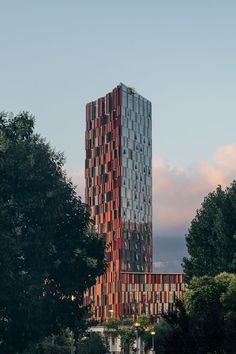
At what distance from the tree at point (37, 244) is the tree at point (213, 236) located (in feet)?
53.9

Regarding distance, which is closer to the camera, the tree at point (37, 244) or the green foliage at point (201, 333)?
the green foliage at point (201, 333)

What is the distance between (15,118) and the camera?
73.8 metres

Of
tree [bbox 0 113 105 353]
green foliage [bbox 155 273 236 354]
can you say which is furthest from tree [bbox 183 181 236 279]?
green foliage [bbox 155 273 236 354]

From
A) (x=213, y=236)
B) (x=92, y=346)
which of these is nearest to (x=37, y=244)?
(x=213, y=236)

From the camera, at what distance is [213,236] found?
8800 centimetres

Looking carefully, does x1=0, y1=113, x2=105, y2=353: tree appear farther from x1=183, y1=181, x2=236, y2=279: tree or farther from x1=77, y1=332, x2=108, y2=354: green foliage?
x1=77, y1=332, x2=108, y2=354: green foliage

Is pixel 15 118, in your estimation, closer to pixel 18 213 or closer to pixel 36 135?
pixel 36 135

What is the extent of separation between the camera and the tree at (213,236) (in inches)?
3369

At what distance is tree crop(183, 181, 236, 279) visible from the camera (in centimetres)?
8556

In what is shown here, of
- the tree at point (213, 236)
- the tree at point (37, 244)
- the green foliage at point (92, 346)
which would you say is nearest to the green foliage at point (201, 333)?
the tree at point (37, 244)

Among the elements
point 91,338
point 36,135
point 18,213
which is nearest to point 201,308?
point 18,213

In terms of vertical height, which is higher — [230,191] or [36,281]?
[230,191]

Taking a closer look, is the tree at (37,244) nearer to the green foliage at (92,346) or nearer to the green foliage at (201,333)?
the green foliage at (201,333)

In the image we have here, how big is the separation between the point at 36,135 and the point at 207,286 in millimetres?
21008
